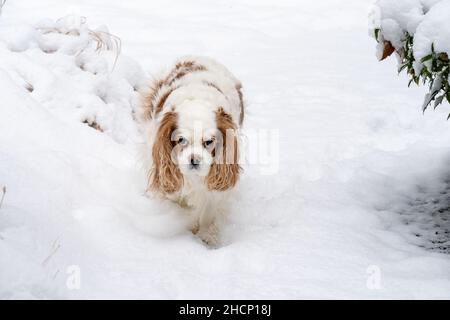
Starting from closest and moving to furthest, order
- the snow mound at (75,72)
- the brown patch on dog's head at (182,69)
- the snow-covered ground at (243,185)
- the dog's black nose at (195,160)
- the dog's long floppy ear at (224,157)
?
the snow-covered ground at (243,185), the dog's black nose at (195,160), the dog's long floppy ear at (224,157), the brown patch on dog's head at (182,69), the snow mound at (75,72)

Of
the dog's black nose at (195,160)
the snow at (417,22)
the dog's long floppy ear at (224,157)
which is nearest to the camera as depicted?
the snow at (417,22)

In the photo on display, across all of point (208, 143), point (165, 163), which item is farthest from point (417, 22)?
point (165, 163)

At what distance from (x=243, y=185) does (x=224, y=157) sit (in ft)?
2.37

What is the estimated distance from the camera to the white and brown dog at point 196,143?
Answer: 2.99m

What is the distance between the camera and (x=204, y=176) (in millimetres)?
3195

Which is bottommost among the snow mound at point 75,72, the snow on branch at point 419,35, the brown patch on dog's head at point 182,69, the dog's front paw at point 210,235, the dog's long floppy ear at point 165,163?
the dog's front paw at point 210,235

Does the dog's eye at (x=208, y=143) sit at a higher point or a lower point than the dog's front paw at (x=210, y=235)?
higher

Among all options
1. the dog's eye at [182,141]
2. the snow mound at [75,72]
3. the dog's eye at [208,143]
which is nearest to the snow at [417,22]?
the dog's eye at [208,143]

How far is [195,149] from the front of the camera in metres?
2.98

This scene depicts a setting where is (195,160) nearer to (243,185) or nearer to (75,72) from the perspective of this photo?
(243,185)

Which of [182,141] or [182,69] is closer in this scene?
[182,141]

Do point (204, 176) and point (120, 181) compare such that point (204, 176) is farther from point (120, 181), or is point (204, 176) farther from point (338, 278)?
point (338, 278)

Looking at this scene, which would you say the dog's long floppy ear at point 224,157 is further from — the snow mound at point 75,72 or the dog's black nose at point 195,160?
the snow mound at point 75,72
